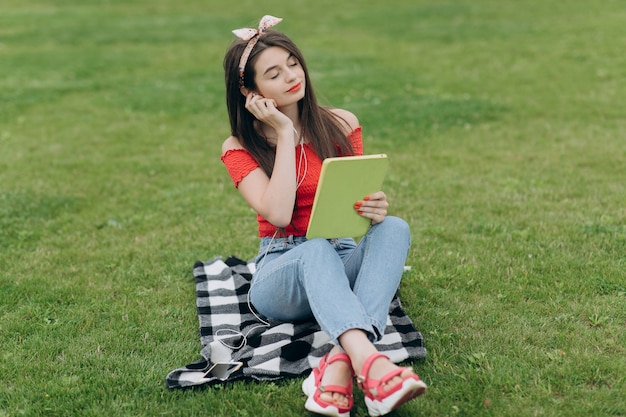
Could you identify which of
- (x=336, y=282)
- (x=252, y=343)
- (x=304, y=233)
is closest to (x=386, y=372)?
(x=336, y=282)

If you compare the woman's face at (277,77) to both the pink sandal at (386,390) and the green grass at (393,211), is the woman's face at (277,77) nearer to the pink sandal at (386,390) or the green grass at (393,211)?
the green grass at (393,211)

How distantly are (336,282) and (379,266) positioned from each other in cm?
28

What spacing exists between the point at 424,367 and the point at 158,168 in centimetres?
483

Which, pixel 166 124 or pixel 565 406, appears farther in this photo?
pixel 166 124

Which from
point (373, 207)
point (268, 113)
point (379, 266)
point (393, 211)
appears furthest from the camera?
point (393, 211)

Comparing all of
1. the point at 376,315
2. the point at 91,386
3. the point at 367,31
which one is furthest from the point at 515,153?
the point at 367,31

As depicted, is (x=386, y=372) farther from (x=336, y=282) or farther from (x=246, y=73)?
(x=246, y=73)

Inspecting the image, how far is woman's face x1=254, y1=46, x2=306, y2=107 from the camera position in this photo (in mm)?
3928

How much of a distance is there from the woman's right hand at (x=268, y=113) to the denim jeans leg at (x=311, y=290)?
672 millimetres

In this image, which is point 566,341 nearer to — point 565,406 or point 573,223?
point 565,406

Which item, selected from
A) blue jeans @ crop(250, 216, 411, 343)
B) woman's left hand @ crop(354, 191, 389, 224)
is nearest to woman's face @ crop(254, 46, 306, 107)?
woman's left hand @ crop(354, 191, 389, 224)

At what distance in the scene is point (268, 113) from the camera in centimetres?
386

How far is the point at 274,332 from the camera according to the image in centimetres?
405

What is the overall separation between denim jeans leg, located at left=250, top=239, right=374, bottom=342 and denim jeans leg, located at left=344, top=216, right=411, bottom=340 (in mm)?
70
